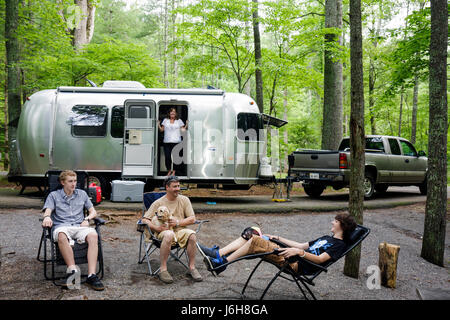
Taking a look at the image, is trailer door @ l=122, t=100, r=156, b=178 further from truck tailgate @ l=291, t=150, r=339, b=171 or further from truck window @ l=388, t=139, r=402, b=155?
truck window @ l=388, t=139, r=402, b=155

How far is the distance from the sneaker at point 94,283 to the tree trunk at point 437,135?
4708 millimetres

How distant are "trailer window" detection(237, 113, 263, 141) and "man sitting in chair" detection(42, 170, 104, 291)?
5010 mm

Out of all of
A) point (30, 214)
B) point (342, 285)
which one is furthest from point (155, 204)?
point (30, 214)

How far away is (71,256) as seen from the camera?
3658 mm

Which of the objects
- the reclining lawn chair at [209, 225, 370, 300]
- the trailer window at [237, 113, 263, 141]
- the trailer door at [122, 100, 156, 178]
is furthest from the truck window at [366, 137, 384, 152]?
the reclining lawn chair at [209, 225, 370, 300]

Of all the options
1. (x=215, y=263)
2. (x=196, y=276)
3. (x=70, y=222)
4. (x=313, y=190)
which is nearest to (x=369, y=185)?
(x=313, y=190)

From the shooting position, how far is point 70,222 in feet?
13.4

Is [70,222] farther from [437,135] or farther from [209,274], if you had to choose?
[437,135]

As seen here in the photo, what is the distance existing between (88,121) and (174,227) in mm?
5362

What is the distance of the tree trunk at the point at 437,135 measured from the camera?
5.23 m

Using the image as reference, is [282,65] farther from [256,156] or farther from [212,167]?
[212,167]

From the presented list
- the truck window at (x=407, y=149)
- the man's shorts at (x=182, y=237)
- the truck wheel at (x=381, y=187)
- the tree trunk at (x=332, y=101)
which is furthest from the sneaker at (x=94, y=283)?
the truck window at (x=407, y=149)
